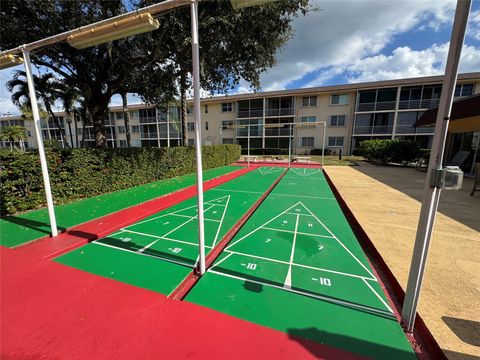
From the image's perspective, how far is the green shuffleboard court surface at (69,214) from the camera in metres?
4.65

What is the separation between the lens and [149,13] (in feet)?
9.62

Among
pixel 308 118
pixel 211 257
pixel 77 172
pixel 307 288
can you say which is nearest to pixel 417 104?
pixel 308 118

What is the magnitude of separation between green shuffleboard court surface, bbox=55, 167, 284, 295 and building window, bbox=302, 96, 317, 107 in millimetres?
28635

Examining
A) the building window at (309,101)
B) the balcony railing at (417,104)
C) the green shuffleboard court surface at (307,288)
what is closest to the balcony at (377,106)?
the balcony railing at (417,104)

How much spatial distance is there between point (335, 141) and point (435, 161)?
103 ft

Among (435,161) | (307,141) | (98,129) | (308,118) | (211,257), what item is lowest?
(211,257)

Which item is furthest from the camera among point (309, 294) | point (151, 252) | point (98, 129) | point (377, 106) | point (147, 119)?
point (147, 119)

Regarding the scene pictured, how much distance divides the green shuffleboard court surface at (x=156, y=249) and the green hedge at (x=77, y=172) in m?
3.62

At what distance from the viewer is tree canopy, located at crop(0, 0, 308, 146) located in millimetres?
7019

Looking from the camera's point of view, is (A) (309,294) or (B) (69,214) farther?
(B) (69,214)

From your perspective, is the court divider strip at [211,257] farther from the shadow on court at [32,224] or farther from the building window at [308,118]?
the building window at [308,118]

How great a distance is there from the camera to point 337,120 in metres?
29.8

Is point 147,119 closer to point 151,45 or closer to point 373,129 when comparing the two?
point 151,45

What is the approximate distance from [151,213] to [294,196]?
531 cm
